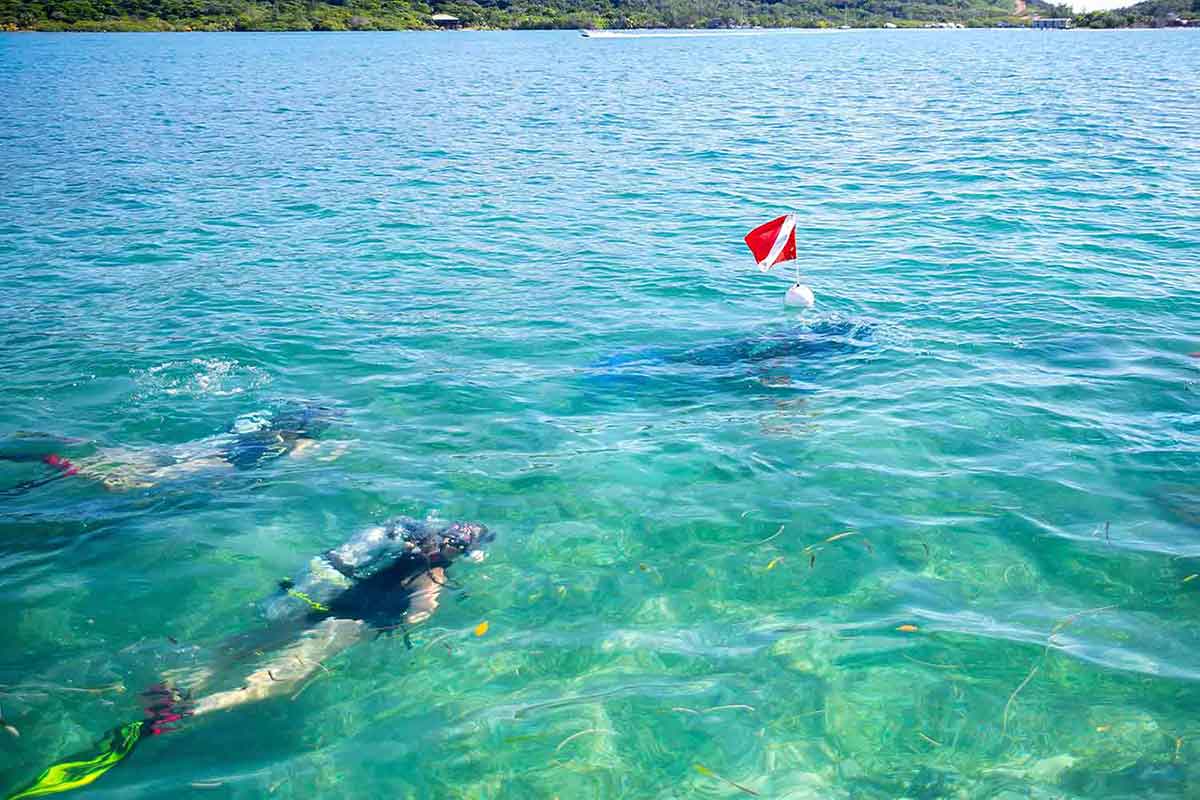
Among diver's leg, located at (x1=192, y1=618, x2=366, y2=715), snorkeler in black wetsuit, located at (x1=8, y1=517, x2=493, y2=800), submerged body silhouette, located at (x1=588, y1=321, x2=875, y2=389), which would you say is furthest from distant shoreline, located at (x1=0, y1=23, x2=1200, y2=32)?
diver's leg, located at (x1=192, y1=618, x2=366, y2=715)

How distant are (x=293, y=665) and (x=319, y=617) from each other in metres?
0.68

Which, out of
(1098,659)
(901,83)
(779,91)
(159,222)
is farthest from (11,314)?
(901,83)

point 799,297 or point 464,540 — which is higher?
point 799,297

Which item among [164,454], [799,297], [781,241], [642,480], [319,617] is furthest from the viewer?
[799,297]

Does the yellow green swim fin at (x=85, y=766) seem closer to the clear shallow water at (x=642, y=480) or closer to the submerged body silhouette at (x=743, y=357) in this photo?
the clear shallow water at (x=642, y=480)

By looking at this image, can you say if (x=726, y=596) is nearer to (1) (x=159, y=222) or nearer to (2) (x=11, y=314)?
(2) (x=11, y=314)

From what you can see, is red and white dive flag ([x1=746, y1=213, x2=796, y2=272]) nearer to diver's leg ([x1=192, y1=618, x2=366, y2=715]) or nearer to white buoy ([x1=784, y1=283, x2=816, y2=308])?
white buoy ([x1=784, y1=283, x2=816, y2=308])

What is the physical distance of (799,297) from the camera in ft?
49.7

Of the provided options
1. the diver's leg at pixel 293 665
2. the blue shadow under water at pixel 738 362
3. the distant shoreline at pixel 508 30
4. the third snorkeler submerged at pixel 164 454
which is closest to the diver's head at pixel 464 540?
the diver's leg at pixel 293 665

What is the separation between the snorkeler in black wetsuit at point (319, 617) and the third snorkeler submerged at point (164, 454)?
105 inches

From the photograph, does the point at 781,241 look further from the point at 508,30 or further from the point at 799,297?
the point at 508,30

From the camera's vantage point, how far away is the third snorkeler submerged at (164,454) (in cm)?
1012

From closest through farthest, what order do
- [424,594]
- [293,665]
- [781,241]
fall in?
1. [293,665]
2. [424,594]
3. [781,241]

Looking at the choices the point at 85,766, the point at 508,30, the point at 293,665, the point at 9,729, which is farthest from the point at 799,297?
the point at 508,30
